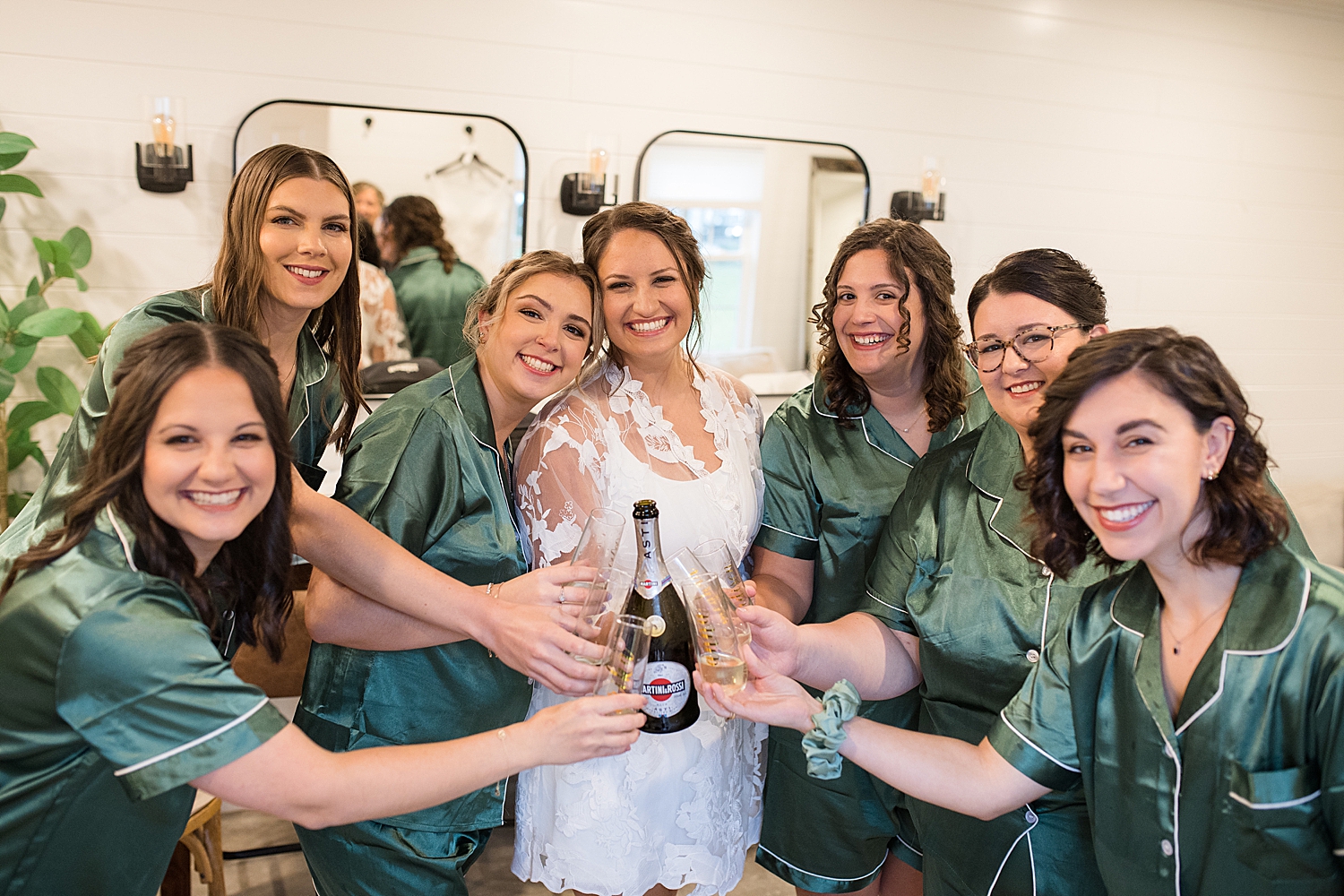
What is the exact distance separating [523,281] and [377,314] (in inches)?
71.5

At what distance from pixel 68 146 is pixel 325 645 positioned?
223cm

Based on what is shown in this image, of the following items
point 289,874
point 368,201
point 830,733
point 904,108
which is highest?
point 904,108

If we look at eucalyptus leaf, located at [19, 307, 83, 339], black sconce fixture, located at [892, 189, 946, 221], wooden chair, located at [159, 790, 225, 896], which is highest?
black sconce fixture, located at [892, 189, 946, 221]

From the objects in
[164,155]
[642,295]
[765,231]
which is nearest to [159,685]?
[642,295]

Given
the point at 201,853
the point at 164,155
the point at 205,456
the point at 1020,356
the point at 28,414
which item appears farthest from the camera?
the point at 164,155

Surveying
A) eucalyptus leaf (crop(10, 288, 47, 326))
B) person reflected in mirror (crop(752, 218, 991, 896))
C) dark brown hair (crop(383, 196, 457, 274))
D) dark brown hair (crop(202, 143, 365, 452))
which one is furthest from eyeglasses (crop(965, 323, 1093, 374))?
eucalyptus leaf (crop(10, 288, 47, 326))

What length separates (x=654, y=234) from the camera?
221 centimetres

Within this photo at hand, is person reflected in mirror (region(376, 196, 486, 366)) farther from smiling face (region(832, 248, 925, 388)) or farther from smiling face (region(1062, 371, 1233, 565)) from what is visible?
smiling face (region(1062, 371, 1233, 565))

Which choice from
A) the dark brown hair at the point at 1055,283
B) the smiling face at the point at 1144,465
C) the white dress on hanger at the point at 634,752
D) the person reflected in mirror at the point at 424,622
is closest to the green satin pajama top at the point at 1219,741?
the smiling face at the point at 1144,465

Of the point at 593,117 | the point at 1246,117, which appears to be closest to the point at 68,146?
the point at 593,117

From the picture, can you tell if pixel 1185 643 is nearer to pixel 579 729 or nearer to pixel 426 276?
pixel 579 729

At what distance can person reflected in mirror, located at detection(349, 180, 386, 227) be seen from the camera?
360cm

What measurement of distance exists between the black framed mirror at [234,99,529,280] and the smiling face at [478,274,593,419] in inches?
68.5

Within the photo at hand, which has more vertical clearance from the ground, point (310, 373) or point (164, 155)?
point (164, 155)
